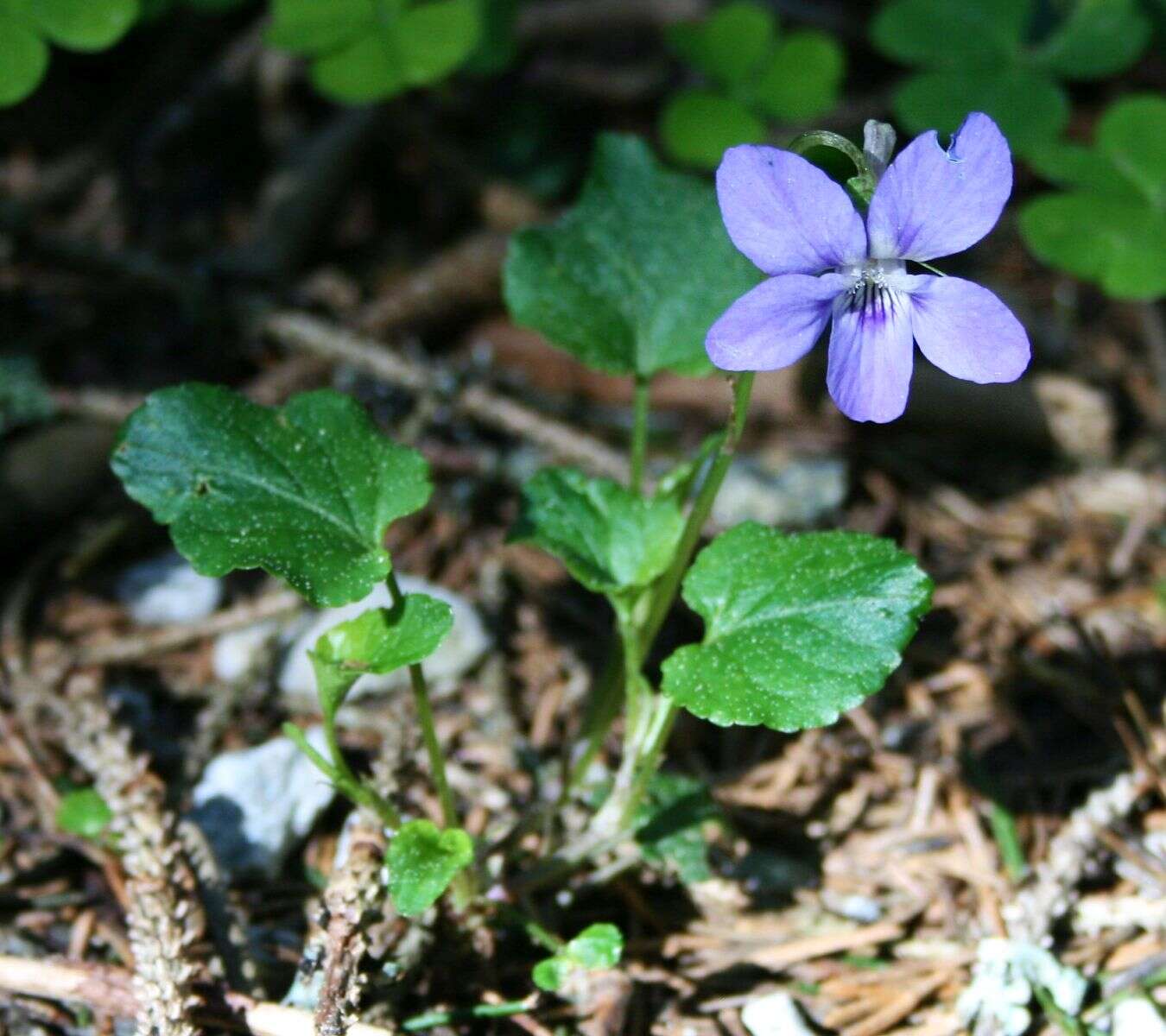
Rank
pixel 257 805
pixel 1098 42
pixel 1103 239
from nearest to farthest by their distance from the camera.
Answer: pixel 257 805, pixel 1103 239, pixel 1098 42

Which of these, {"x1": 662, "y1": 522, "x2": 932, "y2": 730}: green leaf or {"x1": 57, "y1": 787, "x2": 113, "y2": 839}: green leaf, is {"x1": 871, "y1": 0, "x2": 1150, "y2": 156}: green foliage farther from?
{"x1": 57, "y1": 787, "x2": 113, "y2": 839}: green leaf

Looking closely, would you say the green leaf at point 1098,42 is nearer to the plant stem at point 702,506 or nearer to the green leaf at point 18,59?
the plant stem at point 702,506

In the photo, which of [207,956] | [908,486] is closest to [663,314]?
[908,486]

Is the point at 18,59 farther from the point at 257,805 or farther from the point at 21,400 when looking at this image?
the point at 257,805

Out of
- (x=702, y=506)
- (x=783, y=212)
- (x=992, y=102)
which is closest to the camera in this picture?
(x=783, y=212)

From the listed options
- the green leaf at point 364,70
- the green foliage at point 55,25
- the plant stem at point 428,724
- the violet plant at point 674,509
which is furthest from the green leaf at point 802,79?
the plant stem at point 428,724

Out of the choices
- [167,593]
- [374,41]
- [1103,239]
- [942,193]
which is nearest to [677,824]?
[942,193]

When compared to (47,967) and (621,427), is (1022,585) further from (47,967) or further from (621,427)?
(47,967)
